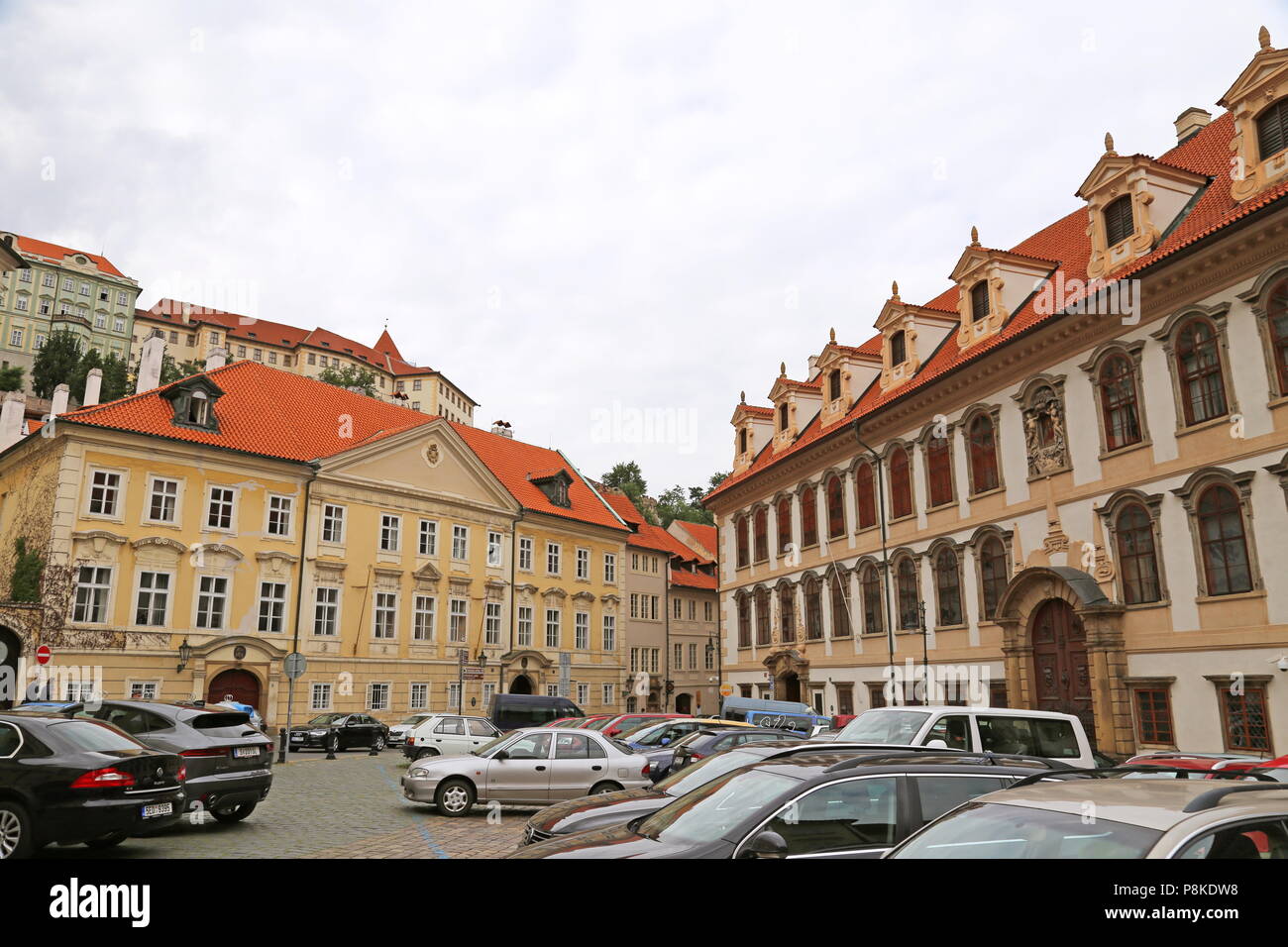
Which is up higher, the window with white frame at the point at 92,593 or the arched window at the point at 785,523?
the arched window at the point at 785,523

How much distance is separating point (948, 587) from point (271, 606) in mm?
27387

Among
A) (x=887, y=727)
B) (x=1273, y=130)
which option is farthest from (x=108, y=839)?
(x=1273, y=130)

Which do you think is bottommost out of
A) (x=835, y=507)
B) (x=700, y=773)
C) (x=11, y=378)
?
(x=700, y=773)

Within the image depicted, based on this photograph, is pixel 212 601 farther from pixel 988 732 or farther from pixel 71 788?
pixel 988 732

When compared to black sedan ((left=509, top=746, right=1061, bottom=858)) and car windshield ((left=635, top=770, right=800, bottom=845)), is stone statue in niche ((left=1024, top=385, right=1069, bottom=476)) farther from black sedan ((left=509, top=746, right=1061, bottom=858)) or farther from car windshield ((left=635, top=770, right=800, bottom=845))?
car windshield ((left=635, top=770, right=800, bottom=845))

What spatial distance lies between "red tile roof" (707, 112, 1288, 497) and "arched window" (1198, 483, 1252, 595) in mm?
5709

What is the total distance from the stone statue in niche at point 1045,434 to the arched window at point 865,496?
7464 mm

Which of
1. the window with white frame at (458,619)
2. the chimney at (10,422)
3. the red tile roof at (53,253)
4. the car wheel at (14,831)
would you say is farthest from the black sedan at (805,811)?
the red tile roof at (53,253)

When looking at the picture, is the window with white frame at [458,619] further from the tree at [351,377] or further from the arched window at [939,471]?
the tree at [351,377]

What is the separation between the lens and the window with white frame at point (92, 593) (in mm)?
31891

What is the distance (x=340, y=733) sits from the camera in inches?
1286

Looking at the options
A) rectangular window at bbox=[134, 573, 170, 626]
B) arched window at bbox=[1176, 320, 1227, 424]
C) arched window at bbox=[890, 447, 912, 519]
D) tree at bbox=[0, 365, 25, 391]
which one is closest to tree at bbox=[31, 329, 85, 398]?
tree at bbox=[0, 365, 25, 391]

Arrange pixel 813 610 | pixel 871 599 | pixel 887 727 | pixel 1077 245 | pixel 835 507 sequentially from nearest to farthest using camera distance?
pixel 887 727
pixel 1077 245
pixel 871 599
pixel 835 507
pixel 813 610
